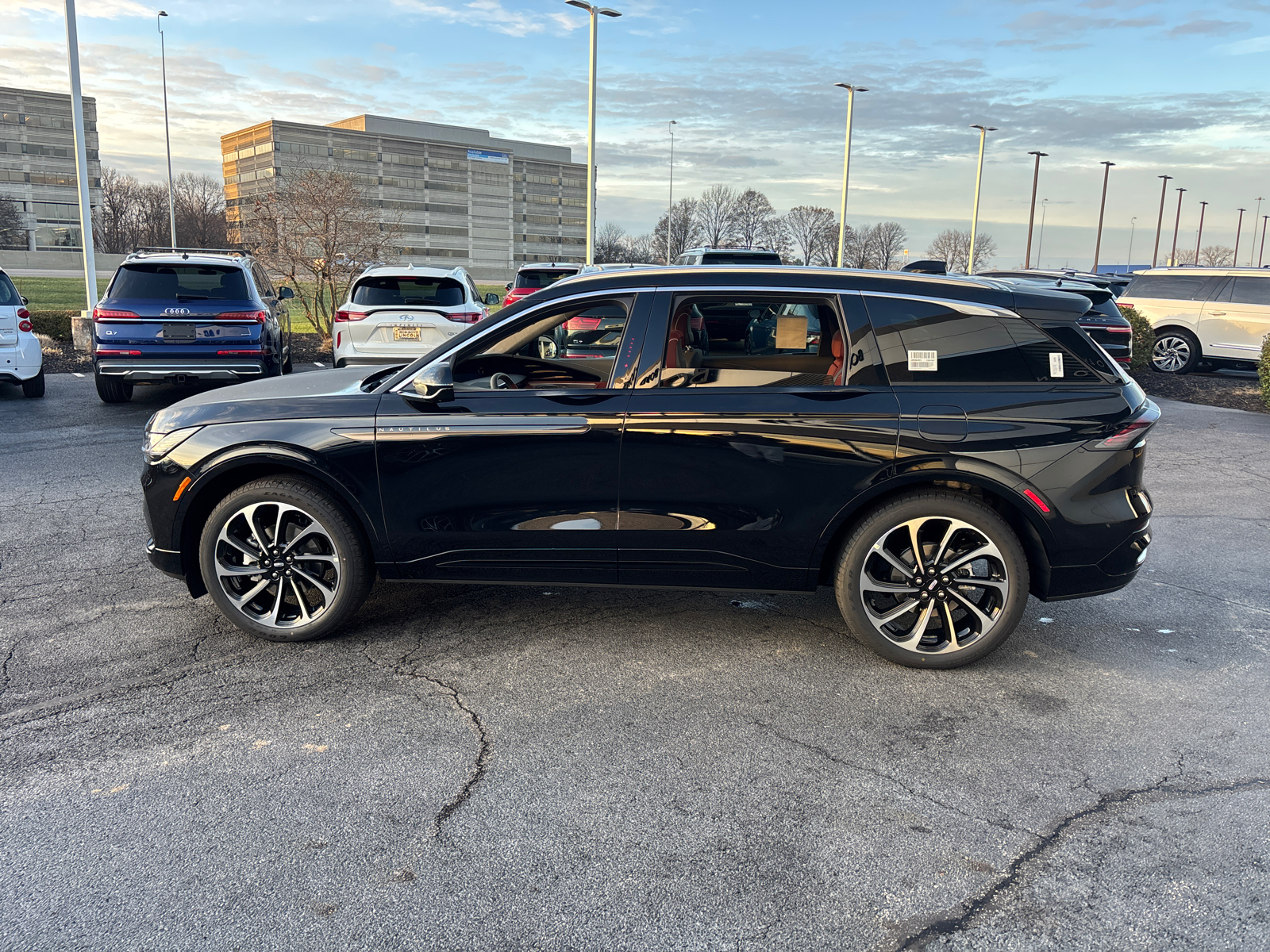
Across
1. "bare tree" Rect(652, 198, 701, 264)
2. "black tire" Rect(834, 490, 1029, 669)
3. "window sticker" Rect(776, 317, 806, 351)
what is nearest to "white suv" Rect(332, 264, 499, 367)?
"window sticker" Rect(776, 317, 806, 351)

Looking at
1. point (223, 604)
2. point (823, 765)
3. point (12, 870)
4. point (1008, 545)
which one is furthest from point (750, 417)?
point (12, 870)

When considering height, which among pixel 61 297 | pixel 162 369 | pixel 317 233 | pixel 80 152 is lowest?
pixel 162 369

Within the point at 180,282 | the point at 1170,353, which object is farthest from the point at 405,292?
the point at 1170,353

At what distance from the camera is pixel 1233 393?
15.5 m

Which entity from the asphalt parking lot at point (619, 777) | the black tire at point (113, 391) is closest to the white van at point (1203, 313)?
the asphalt parking lot at point (619, 777)

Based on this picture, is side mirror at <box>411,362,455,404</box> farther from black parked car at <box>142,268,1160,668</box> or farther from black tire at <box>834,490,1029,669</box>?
black tire at <box>834,490,1029,669</box>

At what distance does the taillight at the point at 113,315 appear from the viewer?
10.8 metres

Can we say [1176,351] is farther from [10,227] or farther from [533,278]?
[10,227]

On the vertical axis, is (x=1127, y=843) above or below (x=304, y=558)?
below

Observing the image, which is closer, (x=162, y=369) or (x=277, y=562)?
(x=277, y=562)

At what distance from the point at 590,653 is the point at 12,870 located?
2382 millimetres

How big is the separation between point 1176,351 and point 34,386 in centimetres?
1963

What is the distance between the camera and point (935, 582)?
14.0ft

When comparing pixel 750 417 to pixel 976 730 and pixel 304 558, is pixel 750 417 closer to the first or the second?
pixel 976 730
